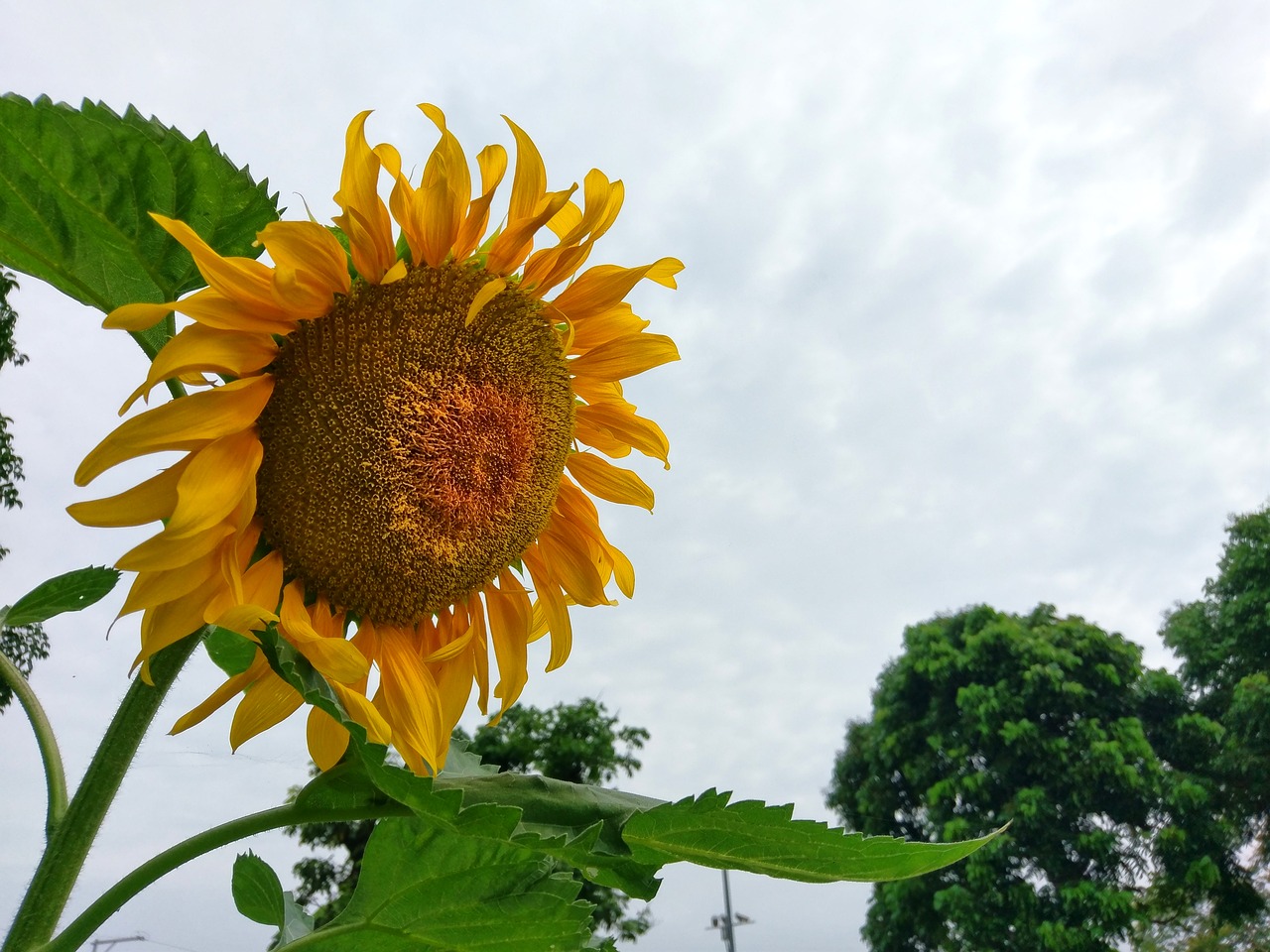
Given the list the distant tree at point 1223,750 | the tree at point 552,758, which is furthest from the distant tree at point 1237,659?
the tree at point 552,758

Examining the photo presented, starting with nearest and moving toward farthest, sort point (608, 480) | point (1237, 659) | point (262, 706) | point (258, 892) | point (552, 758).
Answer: point (262, 706), point (258, 892), point (608, 480), point (552, 758), point (1237, 659)

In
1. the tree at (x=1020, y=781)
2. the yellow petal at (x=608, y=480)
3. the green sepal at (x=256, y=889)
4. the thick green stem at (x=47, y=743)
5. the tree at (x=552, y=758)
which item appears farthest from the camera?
the tree at (x=1020, y=781)

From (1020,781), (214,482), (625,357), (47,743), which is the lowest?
(47,743)

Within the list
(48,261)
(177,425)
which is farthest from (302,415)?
(48,261)

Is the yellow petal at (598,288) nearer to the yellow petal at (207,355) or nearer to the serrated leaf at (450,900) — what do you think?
the yellow petal at (207,355)

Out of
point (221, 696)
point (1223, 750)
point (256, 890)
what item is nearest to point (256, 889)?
point (256, 890)

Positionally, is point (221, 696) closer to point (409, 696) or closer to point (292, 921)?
point (409, 696)

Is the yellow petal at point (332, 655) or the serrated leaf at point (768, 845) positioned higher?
the yellow petal at point (332, 655)

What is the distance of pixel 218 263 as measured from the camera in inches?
25.0

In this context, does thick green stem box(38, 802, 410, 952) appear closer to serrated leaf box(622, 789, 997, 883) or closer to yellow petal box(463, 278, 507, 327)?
serrated leaf box(622, 789, 997, 883)

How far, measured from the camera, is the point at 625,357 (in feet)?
2.86

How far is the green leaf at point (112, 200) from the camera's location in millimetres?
650

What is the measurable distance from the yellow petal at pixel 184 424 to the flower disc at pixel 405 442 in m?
0.03

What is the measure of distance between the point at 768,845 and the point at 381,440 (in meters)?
0.40
